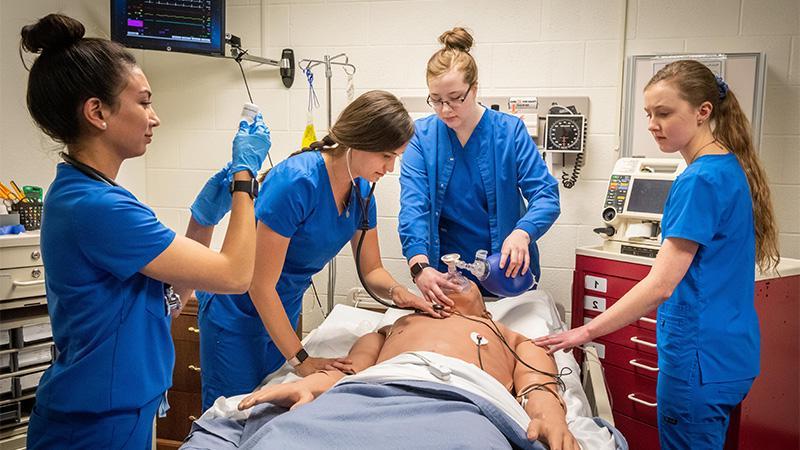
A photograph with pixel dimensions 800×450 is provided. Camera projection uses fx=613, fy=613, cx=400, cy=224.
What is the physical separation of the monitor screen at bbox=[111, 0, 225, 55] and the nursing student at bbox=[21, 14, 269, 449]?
1.73 m

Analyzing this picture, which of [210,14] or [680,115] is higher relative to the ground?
[210,14]

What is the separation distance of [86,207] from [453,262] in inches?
47.1

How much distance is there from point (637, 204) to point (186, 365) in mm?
2077

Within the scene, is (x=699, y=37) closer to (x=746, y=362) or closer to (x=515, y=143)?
(x=515, y=143)

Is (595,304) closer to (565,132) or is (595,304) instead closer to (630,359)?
(630,359)

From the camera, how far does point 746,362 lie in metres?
1.64

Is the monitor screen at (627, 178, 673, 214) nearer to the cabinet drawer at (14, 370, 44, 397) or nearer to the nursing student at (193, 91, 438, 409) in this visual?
the nursing student at (193, 91, 438, 409)

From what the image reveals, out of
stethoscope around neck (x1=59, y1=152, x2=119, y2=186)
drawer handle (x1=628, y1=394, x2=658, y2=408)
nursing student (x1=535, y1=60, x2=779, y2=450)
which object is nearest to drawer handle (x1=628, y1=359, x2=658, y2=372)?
drawer handle (x1=628, y1=394, x2=658, y2=408)

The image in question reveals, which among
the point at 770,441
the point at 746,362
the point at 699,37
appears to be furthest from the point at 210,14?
the point at 770,441

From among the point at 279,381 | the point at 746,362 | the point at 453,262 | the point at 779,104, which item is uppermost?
the point at 779,104

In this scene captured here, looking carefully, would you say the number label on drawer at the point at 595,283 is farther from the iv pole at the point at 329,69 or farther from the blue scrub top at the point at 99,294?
the blue scrub top at the point at 99,294

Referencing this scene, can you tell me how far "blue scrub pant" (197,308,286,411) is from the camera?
5.86ft

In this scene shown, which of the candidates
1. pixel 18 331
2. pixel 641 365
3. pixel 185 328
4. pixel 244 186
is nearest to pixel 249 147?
pixel 244 186

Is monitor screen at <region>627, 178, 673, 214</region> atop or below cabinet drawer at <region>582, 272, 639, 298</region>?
atop
